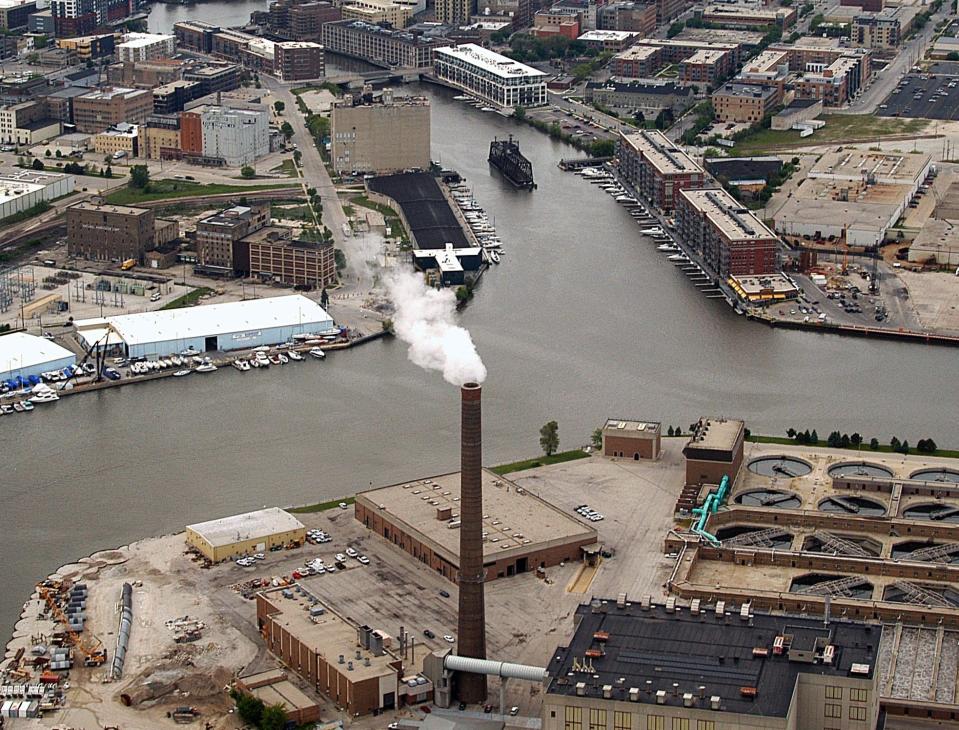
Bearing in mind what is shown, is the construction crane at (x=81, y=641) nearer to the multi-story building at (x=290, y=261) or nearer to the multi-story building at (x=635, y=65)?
the multi-story building at (x=290, y=261)

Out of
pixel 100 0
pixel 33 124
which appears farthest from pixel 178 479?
pixel 100 0

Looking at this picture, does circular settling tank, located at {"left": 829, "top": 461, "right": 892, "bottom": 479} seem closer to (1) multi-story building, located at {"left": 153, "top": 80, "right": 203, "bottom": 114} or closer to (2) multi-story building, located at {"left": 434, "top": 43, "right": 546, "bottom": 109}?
(1) multi-story building, located at {"left": 153, "top": 80, "right": 203, "bottom": 114}

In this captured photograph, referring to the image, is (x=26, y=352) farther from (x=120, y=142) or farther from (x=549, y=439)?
(x=120, y=142)

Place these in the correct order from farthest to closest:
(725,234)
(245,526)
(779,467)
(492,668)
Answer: (725,234) → (779,467) → (245,526) → (492,668)

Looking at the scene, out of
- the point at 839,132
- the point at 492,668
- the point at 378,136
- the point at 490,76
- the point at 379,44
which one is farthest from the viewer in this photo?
the point at 379,44

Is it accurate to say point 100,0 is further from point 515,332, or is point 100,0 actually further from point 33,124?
point 515,332

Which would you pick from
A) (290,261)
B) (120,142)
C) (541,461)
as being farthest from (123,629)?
(120,142)

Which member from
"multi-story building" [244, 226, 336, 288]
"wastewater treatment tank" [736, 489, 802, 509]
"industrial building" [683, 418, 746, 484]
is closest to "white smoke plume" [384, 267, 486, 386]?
"multi-story building" [244, 226, 336, 288]
